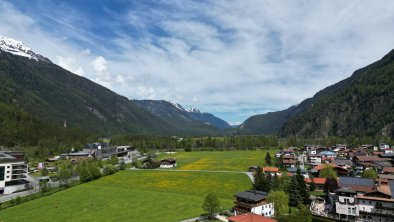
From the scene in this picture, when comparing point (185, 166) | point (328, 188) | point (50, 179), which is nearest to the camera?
point (328, 188)

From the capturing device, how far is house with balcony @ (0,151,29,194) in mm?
103625

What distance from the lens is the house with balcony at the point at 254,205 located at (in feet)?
207

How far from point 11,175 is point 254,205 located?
88.8 m

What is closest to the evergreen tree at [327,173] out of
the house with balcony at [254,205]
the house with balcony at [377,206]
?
the house with balcony at [377,206]

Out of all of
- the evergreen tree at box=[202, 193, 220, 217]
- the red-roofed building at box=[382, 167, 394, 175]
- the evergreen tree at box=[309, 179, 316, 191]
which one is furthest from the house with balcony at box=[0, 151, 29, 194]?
the red-roofed building at box=[382, 167, 394, 175]

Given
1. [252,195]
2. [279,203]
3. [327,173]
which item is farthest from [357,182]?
[252,195]

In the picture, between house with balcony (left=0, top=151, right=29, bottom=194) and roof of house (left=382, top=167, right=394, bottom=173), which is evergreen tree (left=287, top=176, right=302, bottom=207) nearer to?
roof of house (left=382, top=167, right=394, bottom=173)

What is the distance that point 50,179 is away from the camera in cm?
11625

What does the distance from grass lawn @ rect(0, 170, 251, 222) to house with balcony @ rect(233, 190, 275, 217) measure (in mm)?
5490

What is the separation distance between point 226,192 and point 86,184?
48.2 m

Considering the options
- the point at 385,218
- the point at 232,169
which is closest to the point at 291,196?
the point at 385,218

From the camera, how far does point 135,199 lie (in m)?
80.4

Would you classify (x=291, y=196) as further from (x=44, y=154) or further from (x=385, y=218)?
(x=44, y=154)

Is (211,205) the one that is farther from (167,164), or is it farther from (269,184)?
(167,164)
